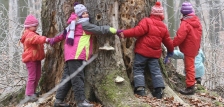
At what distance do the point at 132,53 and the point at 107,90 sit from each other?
0.90 metres

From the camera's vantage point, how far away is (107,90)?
4961mm

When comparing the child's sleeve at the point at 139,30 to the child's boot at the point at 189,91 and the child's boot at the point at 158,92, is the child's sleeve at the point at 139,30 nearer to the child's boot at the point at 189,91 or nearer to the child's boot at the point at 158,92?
the child's boot at the point at 158,92

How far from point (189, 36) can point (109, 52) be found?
5.85 feet

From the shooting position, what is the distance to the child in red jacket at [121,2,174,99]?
209 inches

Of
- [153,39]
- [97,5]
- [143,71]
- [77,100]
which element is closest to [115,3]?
[97,5]

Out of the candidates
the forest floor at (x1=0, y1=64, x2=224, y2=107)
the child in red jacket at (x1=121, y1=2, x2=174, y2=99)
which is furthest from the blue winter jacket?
the child in red jacket at (x1=121, y1=2, x2=174, y2=99)

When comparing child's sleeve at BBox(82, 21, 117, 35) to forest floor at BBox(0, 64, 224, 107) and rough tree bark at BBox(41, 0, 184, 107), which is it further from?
forest floor at BBox(0, 64, 224, 107)

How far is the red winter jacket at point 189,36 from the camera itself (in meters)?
5.88

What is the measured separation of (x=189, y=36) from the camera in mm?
5969

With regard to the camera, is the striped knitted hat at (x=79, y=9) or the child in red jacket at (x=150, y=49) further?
the child in red jacket at (x=150, y=49)

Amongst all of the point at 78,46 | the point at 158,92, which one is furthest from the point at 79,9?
the point at 158,92

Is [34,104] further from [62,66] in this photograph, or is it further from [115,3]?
[115,3]

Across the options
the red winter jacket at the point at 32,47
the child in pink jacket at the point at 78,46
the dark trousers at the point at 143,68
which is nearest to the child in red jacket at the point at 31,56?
the red winter jacket at the point at 32,47

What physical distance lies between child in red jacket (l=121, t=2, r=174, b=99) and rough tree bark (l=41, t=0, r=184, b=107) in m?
0.15
